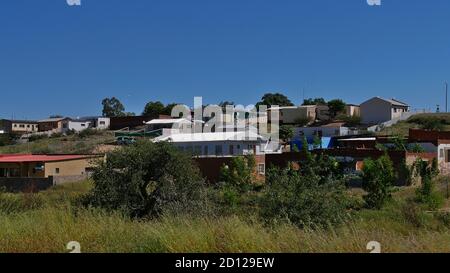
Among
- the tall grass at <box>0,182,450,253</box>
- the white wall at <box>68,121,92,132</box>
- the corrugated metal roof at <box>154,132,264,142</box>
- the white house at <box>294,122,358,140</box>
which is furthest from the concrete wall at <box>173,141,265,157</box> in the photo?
the white wall at <box>68,121,92,132</box>

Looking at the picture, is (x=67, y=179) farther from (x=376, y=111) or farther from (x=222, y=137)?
(x=376, y=111)

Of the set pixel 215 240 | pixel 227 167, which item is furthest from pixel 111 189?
pixel 215 240

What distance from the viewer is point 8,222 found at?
6.85 m

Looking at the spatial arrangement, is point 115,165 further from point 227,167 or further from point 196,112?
point 196,112

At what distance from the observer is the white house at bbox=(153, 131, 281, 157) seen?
49.1 meters

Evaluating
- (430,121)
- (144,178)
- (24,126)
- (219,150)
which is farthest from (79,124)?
(144,178)

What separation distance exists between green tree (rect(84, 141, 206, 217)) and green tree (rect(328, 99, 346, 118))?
191 feet

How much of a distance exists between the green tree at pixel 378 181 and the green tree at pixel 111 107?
91.3m

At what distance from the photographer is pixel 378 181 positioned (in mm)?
30766

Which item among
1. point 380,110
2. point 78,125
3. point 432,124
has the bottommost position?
point 432,124

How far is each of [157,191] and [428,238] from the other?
63.9ft

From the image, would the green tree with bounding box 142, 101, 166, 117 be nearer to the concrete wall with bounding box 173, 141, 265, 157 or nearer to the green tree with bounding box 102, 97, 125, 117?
the green tree with bounding box 102, 97, 125, 117

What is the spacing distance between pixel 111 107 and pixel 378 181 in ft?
312

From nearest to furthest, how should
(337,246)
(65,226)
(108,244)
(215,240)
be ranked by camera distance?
(337,246) < (215,240) < (108,244) < (65,226)
